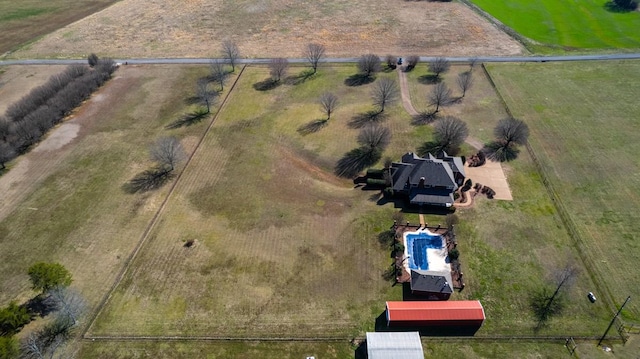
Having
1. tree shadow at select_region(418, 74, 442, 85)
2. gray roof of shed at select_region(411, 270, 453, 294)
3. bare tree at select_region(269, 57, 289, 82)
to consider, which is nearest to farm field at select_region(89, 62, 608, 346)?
gray roof of shed at select_region(411, 270, 453, 294)

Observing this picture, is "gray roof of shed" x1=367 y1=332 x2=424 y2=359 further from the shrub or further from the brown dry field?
the brown dry field

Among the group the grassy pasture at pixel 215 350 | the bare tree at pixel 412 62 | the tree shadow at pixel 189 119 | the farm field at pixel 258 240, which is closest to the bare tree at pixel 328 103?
the farm field at pixel 258 240

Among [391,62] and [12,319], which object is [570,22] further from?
[12,319]

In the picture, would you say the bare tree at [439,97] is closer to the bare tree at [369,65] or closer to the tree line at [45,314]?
the bare tree at [369,65]

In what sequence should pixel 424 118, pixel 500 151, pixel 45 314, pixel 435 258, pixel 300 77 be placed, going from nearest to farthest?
1. pixel 45 314
2. pixel 435 258
3. pixel 500 151
4. pixel 424 118
5. pixel 300 77

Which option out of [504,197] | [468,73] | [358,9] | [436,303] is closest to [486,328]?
[436,303]

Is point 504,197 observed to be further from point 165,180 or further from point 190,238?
point 165,180

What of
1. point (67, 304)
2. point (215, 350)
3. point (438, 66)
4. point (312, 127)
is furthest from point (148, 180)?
point (438, 66)
